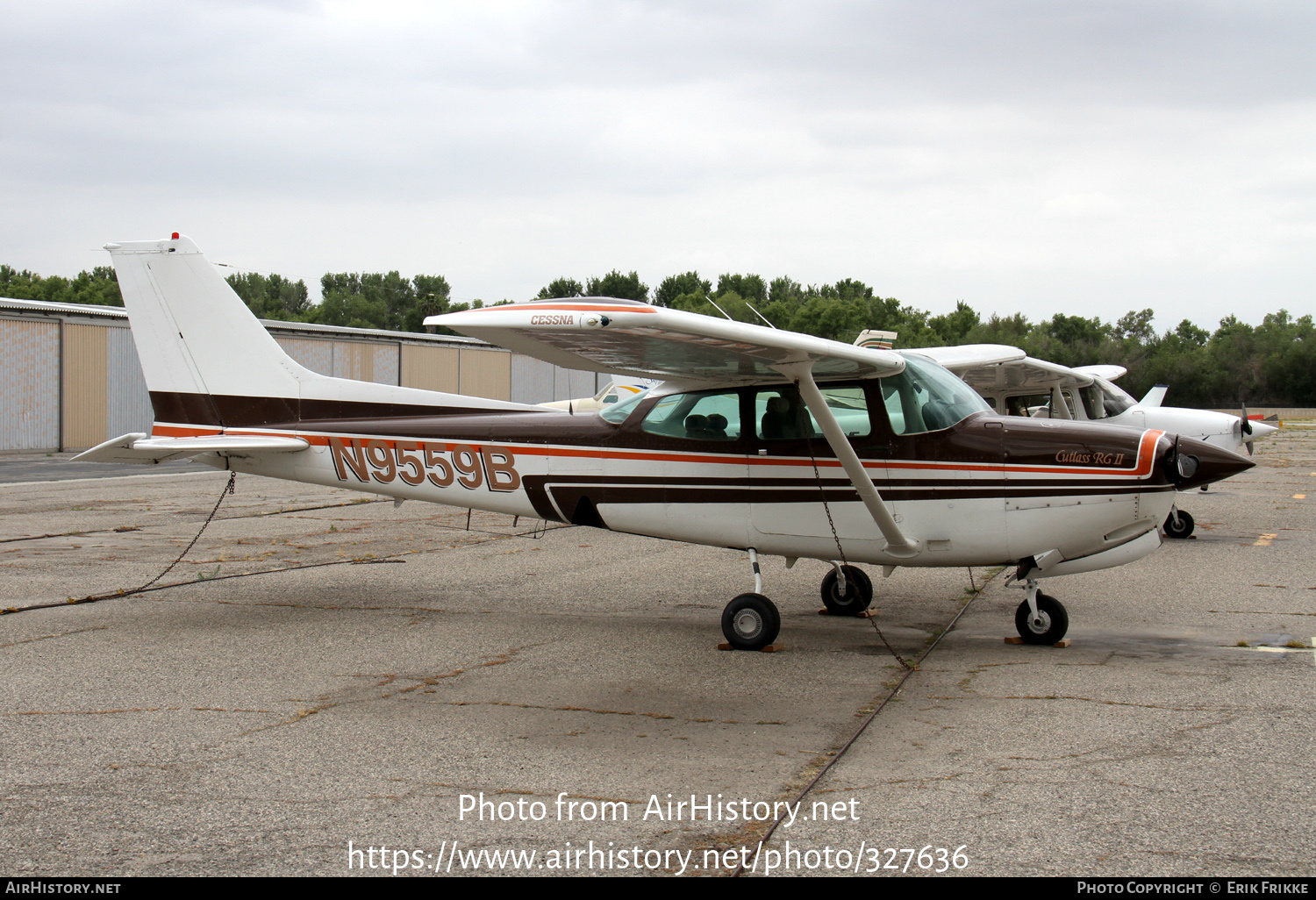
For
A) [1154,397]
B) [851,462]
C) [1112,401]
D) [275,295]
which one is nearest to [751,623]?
[851,462]

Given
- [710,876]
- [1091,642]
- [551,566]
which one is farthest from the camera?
[551,566]

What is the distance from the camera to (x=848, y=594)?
327 inches

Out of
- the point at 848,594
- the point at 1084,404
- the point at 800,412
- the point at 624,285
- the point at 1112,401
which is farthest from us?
the point at 624,285

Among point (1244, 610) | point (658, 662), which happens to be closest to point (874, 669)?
point (658, 662)

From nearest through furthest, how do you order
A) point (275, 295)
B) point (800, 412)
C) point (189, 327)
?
point (800, 412), point (189, 327), point (275, 295)

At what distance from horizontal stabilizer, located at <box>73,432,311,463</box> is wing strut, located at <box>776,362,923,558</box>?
4.16m

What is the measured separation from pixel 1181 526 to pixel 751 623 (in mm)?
8883

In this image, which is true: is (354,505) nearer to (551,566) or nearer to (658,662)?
(551,566)

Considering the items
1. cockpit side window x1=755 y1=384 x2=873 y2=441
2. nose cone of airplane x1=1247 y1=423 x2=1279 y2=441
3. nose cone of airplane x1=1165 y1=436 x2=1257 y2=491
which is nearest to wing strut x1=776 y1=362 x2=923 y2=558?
cockpit side window x1=755 y1=384 x2=873 y2=441

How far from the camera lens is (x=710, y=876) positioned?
3445 millimetres

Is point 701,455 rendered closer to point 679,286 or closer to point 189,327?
point 189,327

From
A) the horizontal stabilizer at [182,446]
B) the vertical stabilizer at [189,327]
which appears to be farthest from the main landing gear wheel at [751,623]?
the vertical stabilizer at [189,327]

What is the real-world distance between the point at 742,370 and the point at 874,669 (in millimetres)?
2205

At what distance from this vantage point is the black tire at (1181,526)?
43.9ft
